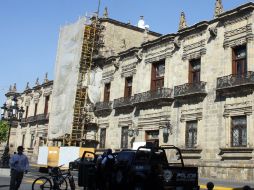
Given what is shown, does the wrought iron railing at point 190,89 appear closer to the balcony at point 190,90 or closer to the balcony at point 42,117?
the balcony at point 190,90

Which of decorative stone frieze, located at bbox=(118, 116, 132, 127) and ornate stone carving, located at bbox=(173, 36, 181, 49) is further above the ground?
ornate stone carving, located at bbox=(173, 36, 181, 49)

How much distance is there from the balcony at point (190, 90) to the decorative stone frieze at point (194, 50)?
215 cm

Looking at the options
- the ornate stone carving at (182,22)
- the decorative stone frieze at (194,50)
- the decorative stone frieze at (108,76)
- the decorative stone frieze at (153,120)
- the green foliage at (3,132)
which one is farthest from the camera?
the green foliage at (3,132)

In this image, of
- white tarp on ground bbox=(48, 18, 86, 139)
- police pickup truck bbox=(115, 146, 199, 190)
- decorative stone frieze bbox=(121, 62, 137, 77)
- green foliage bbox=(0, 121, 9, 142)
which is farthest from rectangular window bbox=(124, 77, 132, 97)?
green foliage bbox=(0, 121, 9, 142)

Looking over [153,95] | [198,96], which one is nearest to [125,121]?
[153,95]

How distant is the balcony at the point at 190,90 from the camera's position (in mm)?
24875

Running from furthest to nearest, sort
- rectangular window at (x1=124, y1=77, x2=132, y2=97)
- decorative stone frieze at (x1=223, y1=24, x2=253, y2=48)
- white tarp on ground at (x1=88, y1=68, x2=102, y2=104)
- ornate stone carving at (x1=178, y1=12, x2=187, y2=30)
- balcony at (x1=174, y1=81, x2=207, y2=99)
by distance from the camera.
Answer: white tarp on ground at (x1=88, y1=68, x2=102, y2=104) < rectangular window at (x1=124, y1=77, x2=132, y2=97) < ornate stone carving at (x1=178, y1=12, x2=187, y2=30) < balcony at (x1=174, y1=81, x2=207, y2=99) < decorative stone frieze at (x1=223, y1=24, x2=253, y2=48)

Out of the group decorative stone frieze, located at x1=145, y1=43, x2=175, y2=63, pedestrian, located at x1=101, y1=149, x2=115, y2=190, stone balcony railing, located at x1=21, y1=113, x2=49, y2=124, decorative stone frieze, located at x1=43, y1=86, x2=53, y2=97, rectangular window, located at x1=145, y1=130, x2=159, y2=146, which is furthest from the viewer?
decorative stone frieze, located at x1=43, y1=86, x2=53, y2=97

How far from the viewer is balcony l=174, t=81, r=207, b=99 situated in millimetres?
24875

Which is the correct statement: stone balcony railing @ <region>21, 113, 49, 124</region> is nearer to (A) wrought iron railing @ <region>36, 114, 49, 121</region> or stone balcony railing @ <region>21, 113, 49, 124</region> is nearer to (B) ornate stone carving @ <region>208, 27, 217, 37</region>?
(A) wrought iron railing @ <region>36, 114, 49, 121</region>

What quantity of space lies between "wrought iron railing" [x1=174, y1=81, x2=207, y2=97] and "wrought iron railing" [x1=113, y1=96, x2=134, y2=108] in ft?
17.4

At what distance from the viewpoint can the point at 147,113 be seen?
96.5 feet

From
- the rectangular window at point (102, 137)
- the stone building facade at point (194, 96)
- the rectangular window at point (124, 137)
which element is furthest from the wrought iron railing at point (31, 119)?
the rectangular window at point (124, 137)

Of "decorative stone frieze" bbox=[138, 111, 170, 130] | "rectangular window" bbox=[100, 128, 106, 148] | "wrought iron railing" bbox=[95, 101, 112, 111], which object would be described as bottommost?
"rectangular window" bbox=[100, 128, 106, 148]
